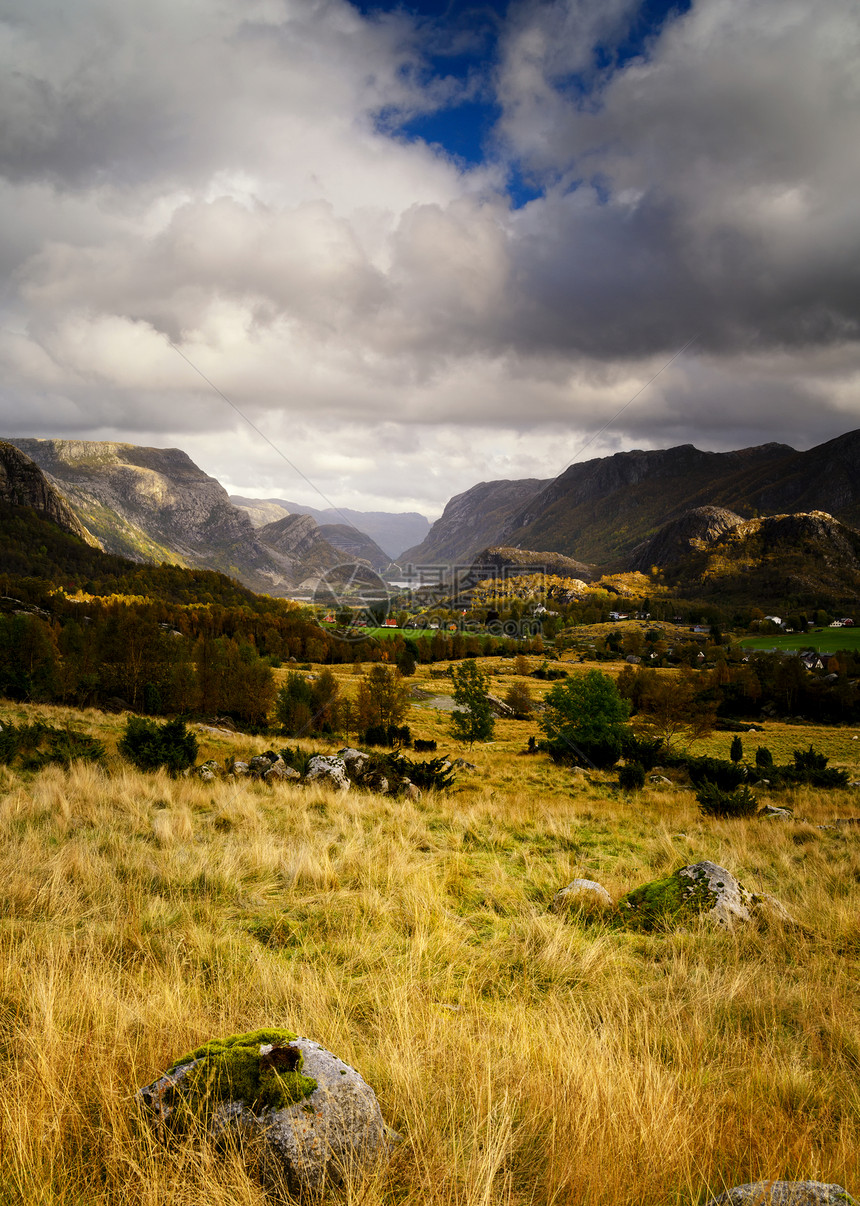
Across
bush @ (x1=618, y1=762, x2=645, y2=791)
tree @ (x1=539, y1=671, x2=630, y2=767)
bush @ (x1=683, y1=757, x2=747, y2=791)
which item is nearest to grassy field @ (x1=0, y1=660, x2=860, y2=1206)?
bush @ (x1=618, y1=762, x2=645, y2=791)

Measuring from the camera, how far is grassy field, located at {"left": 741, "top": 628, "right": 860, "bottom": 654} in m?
117

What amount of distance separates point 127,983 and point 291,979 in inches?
50.3

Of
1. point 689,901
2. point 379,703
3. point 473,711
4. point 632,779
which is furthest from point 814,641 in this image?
point 689,901

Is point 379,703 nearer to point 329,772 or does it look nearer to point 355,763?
point 355,763

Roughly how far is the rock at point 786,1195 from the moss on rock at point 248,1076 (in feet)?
6.29

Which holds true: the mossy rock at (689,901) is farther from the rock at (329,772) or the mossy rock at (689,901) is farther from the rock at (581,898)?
the rock at (329,772)

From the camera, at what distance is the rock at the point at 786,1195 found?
2135 mm

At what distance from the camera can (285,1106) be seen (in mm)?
2432

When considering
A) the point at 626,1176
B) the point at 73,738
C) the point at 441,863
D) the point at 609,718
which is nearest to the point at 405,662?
the point at 609,718

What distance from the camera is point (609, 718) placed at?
1346 inches

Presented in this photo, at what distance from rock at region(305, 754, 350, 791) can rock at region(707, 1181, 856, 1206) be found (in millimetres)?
13867

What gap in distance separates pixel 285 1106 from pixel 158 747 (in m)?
15.8

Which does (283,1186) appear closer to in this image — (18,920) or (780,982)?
(18,920)

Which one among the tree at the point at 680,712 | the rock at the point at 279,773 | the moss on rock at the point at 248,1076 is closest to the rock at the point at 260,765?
Answer: the rock at the point at 279,773
